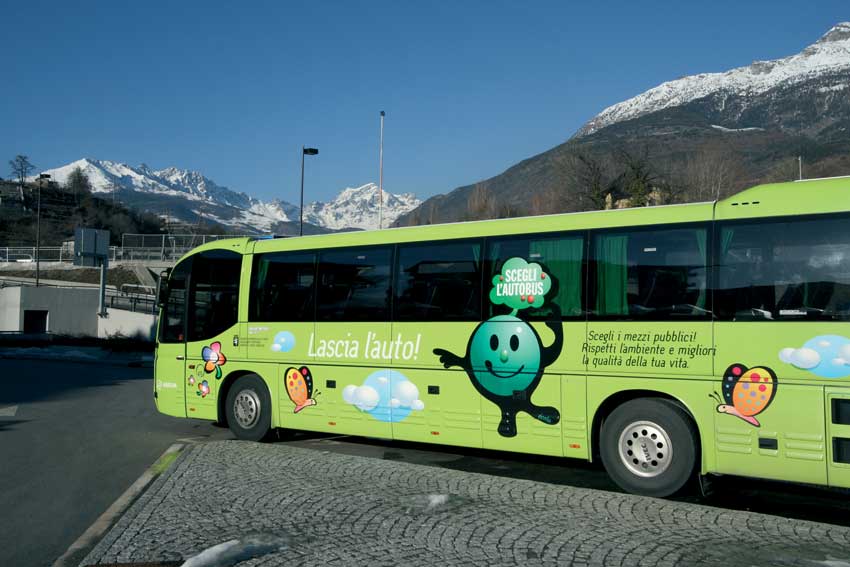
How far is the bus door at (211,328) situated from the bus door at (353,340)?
161 centimetres

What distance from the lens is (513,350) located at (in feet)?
28.3

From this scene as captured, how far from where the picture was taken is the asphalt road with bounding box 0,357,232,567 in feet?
21.9

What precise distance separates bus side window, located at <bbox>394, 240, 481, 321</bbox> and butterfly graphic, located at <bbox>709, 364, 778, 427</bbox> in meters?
2.90

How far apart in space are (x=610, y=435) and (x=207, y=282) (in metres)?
6.80

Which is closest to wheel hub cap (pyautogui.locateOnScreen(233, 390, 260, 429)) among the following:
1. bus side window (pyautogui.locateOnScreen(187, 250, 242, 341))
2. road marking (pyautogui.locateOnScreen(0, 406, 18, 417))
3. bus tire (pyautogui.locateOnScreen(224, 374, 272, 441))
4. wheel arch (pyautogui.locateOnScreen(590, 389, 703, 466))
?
bus tire (pyautogui.locateOnScreen(224, 374, 272, 441))

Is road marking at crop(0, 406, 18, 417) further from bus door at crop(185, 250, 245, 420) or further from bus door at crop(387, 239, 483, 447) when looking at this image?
bus door at crop(387, 239, 483, 447)

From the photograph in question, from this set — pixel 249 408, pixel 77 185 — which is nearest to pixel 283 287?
pixel 249 408

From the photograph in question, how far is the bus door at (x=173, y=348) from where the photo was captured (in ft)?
38.8

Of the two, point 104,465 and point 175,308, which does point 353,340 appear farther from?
point 175,308

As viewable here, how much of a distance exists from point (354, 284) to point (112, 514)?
14.2 feet

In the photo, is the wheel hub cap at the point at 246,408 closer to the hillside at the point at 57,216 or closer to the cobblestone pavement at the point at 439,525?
the cobblestone pavement at the point at 439,525

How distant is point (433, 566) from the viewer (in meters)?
5.34

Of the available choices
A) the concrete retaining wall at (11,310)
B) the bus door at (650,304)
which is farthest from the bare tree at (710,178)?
the bus door at (650,304)

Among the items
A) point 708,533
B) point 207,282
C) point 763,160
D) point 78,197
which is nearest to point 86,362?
point 207,282
